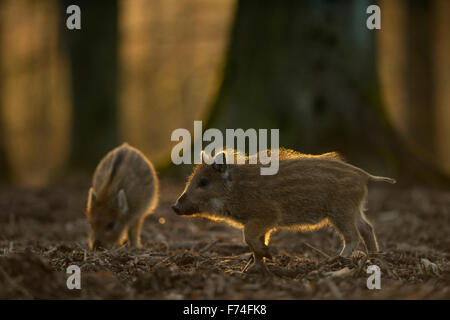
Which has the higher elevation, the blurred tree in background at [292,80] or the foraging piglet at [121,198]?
the blurred tree in background at [292,80]

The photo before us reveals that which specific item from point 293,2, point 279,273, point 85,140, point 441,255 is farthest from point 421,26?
point 279,273

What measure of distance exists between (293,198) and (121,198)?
286cm

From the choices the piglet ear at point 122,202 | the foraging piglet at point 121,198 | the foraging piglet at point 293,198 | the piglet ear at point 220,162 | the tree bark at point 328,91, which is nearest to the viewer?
the foraging piglet at point 293,198

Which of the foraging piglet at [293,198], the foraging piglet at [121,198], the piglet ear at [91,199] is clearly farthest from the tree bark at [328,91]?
the foraging piglet at [293,198]

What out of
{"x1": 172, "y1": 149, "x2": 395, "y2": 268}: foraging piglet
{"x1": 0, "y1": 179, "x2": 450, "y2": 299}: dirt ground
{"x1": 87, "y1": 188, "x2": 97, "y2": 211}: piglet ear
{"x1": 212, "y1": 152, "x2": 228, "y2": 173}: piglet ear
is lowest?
{"x1": 0, "y1": 179, "x2": 450, "y2": 299}: dirt ground

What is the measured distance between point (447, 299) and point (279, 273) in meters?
1.35

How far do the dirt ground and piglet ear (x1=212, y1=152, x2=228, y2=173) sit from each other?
0.90m

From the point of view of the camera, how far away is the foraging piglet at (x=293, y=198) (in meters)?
5.02

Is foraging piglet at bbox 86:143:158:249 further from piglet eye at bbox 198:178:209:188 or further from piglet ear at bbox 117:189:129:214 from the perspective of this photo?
piglet eye at bbox 198:178:209:188

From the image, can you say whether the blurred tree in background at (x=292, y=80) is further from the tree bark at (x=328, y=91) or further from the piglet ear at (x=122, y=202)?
the piglet ear at (x=122, y=202)

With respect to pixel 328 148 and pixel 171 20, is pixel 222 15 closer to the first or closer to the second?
pixel 171 20

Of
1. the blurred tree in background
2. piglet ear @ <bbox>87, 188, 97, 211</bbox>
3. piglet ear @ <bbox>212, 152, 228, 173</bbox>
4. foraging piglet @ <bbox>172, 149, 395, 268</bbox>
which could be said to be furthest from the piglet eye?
the blurred tree in background

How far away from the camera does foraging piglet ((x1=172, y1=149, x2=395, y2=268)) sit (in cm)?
502

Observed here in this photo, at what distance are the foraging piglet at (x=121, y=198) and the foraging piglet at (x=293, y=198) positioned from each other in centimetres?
189
